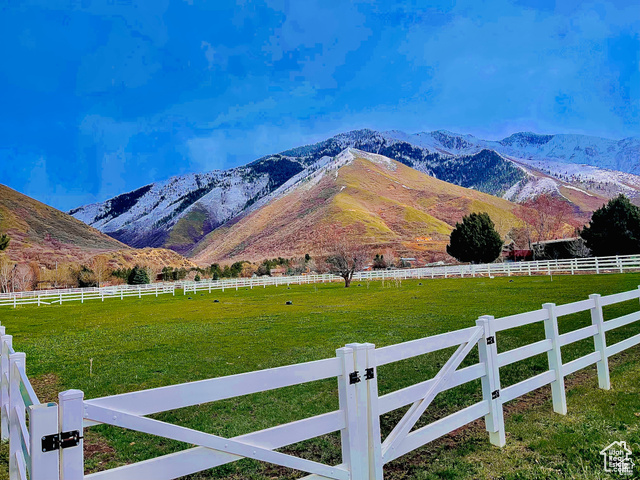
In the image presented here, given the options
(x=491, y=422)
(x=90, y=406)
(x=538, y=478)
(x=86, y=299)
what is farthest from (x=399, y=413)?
(x=86, y=299)

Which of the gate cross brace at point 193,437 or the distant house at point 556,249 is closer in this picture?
the gate cross brace at point 193,437

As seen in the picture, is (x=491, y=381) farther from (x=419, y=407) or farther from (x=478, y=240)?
(x=478, y=240)

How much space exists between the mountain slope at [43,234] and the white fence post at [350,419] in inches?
3784

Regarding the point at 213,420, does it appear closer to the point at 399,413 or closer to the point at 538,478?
the point at 399,413

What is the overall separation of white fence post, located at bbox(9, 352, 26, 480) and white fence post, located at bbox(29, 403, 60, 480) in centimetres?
139

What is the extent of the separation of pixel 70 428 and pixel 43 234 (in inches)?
5157

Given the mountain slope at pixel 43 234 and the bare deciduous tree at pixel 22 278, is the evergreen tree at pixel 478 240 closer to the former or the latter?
the bare deciduous tree at pixel 22 278

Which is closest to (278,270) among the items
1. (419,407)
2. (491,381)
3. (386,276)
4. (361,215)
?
(386,276)

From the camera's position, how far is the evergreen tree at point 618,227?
36.9 meters

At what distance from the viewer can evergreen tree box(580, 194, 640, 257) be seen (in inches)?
1454

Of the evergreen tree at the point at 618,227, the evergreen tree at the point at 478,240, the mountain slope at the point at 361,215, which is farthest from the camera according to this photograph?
the mountain slope at the point at 361,215

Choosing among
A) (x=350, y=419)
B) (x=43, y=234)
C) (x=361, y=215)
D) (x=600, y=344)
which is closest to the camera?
(x=350, y=419)

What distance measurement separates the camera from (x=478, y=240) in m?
53.1

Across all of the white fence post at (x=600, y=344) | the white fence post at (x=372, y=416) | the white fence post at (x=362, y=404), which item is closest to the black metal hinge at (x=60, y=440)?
the white fence post at (x=362, y=404)
